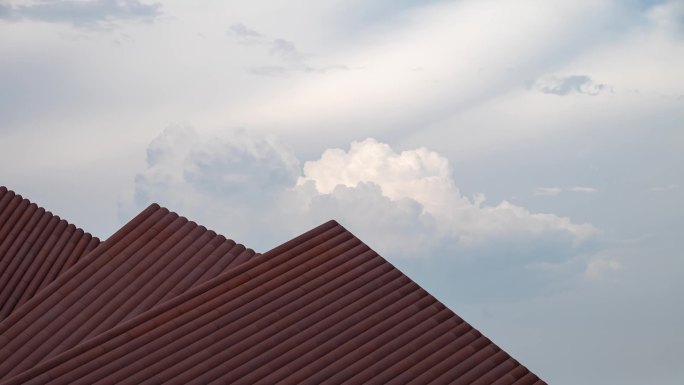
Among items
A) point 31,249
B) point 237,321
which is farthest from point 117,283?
point 31,249

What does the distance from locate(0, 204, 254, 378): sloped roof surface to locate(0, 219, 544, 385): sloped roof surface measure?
39 mm

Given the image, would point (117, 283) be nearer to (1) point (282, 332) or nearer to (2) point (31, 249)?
(2) point (31, 249)

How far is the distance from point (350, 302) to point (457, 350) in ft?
5.93

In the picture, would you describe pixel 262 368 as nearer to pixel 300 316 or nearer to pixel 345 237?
pixel 300 316

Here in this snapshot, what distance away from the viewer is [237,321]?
1569cm

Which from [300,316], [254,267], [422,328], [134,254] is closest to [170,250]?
[134,254]

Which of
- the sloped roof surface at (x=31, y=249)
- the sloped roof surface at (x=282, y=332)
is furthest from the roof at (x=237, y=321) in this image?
the sloped roof surface at (x=31, y=249)

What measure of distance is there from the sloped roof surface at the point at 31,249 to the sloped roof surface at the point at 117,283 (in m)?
1.46

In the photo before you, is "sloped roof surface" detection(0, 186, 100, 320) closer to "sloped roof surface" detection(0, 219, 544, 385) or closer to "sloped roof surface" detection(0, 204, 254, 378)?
"sloped roof surface" detection(0, 204, 254, 378)

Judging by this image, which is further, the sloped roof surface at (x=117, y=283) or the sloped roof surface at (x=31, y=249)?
the sloped roof surface at (x=31, y=249)

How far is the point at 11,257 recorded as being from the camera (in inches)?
834

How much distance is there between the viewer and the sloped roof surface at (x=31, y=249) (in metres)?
20.3

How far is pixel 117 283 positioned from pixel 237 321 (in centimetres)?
343

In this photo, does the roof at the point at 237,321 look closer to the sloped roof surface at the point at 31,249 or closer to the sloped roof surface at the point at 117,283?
the sloped roof surface at the point at 117,283
